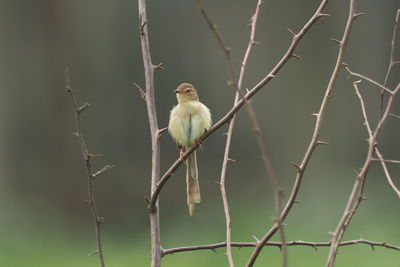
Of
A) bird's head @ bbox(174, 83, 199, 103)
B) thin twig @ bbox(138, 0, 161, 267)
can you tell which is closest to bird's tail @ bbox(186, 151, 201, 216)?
bird's head @ bbox(174, 83, 199, 103)

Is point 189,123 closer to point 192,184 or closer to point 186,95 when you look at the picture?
point 186,95

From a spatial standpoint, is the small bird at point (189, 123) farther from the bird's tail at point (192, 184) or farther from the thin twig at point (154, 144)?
the thin twig at point (154, 144)

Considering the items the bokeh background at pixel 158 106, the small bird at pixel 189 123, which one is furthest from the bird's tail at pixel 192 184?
the bokeh background at pixel 158 106

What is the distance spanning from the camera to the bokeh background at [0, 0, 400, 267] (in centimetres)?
848

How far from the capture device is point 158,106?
8.54 m

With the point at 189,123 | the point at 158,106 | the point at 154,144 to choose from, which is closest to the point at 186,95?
the point at 189,123

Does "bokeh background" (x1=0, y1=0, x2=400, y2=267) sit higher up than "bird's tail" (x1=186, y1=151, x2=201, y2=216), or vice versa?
"bokeh background" (x1=0, y1=0, x2=400, y2=267)

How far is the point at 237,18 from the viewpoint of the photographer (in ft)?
29.5

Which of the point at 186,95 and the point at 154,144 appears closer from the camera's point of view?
the point at 154,144

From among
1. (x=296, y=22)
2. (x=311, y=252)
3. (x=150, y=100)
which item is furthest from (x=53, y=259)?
(x=150, y=100)

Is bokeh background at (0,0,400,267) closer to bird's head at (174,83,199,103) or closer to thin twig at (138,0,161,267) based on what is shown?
bird's head at (174,83,199,103)

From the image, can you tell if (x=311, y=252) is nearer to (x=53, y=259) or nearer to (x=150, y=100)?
(x=53, y=259)

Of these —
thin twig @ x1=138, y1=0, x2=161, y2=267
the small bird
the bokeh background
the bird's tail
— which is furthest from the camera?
the bokeh background

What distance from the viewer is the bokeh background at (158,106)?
848cm
